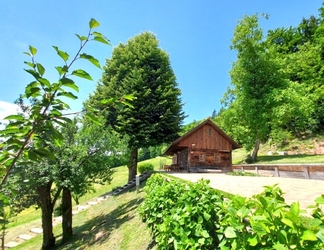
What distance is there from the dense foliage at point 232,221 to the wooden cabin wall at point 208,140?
16.1m

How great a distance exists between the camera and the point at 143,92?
731 inches

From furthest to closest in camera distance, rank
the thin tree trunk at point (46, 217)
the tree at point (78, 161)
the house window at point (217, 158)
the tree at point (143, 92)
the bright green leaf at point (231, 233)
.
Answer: the house window at point (217, 158), the tree at point (143, 92), the thin tree trunk at point (46, 217), the tree at point (78, 161), the bright green leaf at point (231, 233)

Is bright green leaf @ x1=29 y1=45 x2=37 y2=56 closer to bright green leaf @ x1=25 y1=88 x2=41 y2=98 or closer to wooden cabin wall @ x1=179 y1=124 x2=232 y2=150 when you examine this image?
bright green leaf @ x1=25 y1=88 x2=41 y2=98

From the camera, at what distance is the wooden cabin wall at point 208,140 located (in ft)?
70.7

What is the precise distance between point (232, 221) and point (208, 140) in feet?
68.2

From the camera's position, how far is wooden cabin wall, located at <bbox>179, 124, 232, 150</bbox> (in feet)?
70.7

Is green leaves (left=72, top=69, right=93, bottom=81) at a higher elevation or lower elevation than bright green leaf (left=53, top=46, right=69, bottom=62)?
lower

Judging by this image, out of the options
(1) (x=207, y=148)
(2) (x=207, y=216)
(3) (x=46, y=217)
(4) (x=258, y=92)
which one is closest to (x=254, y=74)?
(4) (x=258, y=92)

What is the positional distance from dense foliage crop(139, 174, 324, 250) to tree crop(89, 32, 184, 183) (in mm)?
12531

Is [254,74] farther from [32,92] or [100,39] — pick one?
[32,92]

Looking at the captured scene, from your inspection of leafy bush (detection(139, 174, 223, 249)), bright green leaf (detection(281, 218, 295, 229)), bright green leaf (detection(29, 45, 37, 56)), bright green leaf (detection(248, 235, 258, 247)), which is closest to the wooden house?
leafy bush (detection(139, 174, 223, 249))

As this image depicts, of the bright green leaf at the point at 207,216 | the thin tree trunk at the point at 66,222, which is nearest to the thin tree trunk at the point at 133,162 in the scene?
the thin tree trunk at the point at 66,222

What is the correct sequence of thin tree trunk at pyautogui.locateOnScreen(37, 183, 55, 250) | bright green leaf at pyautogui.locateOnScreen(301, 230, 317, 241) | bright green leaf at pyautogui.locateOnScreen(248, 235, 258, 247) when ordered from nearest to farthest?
bright green leaf at pyautogui.locateOnScreen(301, 230, 317, 241)
bright green leaf at pyautogui.locateOnScreen(248, 235, 258, 247)
thin tree trunk at pyautogui.locateOnScreen(37, 183, 55, 250)

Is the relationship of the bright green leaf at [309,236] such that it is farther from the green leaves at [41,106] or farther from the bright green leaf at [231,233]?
the green leaves at [41,106]
